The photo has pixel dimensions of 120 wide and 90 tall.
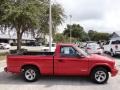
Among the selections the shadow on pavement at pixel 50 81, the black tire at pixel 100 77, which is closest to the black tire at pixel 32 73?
the shadow on pavement at pixel 50 81

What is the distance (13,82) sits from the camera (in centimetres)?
1080

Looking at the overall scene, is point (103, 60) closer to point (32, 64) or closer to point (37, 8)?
point (32, 64)

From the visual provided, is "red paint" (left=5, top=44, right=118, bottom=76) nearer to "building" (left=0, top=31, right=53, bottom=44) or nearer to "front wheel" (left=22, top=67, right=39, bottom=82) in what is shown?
"front wheel" (left=22, top=67, right=39, bottom=82)

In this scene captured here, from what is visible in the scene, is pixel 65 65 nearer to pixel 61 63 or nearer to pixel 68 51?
pixel 61 63

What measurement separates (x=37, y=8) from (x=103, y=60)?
18.6 metres

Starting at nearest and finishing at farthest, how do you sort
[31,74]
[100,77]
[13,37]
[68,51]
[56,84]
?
[56,84], [100,77], [68,51], [31,74], [13,37]

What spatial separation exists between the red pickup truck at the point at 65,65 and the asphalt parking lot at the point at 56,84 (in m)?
0.37

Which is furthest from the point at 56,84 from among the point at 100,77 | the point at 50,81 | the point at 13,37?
the point at 13,37

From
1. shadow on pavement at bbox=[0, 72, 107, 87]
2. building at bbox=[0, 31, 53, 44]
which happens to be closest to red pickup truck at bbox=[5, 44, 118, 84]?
shadow on pavement at bbox=[0, 72, 107, 87]

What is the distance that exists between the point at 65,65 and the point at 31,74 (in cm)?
159

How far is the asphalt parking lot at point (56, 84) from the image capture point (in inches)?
383

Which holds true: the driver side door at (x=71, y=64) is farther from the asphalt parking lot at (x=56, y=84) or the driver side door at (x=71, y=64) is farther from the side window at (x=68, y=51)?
the asphalt parking lot at (x=56, y=84)

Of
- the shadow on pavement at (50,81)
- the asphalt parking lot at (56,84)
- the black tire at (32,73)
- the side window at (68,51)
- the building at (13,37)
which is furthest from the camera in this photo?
the building at (13,37)

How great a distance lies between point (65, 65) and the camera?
10680mm
